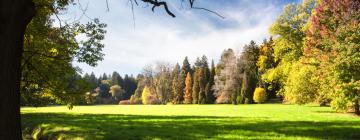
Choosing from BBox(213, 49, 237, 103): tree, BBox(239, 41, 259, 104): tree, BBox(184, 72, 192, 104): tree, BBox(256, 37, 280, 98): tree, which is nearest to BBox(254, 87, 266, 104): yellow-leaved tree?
BBox(239, 41, 259, 104): tree

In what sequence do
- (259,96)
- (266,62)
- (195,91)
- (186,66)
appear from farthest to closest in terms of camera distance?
(186,66), (195,91), (266,62), (259,96)

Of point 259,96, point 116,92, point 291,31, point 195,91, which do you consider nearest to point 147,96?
point 195,91

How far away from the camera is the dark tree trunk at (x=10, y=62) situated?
5.93 metres

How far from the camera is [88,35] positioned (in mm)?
18625

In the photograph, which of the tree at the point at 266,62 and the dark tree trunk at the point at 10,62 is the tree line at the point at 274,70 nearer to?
the tree at the point at 266,62

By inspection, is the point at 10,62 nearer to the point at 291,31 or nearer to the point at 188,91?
the point at 291,31

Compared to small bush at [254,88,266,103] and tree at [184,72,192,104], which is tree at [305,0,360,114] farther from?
tree at [184,72,192,104]

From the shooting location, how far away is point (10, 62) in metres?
6.04

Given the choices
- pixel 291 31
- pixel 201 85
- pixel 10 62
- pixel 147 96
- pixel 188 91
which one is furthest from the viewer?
pixel 147 96

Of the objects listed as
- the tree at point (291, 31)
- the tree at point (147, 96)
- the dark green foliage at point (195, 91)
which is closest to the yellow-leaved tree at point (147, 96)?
the tree at point (147, 96)

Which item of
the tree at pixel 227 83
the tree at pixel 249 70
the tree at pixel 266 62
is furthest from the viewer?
the tree at pixel 227 83

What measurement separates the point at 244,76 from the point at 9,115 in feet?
261

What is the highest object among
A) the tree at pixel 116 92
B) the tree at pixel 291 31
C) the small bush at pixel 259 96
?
the tree at pixel 291 31

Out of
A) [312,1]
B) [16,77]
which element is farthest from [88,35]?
[312,1]
